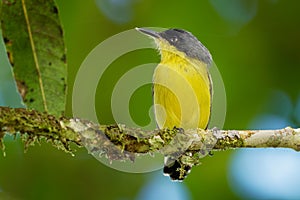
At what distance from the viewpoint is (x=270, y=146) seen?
260 cm

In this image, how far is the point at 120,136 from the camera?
2359mm

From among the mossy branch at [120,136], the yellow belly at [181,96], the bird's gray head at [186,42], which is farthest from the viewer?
the bird's gray head at [186,42]

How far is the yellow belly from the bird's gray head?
0.39 ft

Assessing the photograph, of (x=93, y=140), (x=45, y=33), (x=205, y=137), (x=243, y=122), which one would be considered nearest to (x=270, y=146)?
(x=205, y=137)

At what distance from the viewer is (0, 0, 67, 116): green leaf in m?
2.11

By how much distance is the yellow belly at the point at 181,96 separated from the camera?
12.9ft

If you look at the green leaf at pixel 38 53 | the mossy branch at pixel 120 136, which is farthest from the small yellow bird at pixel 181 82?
the green leaf at pixel 38 53

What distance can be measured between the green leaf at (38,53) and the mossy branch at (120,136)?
7cm

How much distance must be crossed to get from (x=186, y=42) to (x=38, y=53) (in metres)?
2.15

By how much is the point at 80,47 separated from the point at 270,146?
1954 mm

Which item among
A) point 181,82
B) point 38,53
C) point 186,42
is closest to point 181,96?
point 181,82

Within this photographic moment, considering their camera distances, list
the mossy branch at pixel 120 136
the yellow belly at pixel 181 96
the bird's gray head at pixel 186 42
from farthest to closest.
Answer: the bird's gray head at pixel 186 42, the yellow belly at pixel 181 96, the mossy branch at pixel 120 136

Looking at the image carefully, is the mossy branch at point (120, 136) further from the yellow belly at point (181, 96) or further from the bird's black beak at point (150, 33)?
the bird's black beak at point (150, 33)

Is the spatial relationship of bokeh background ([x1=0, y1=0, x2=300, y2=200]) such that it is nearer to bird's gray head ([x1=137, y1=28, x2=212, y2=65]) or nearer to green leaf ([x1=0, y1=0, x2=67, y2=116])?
bird's gray head ([x1=137, y1=28, x2=212, y2=65])
